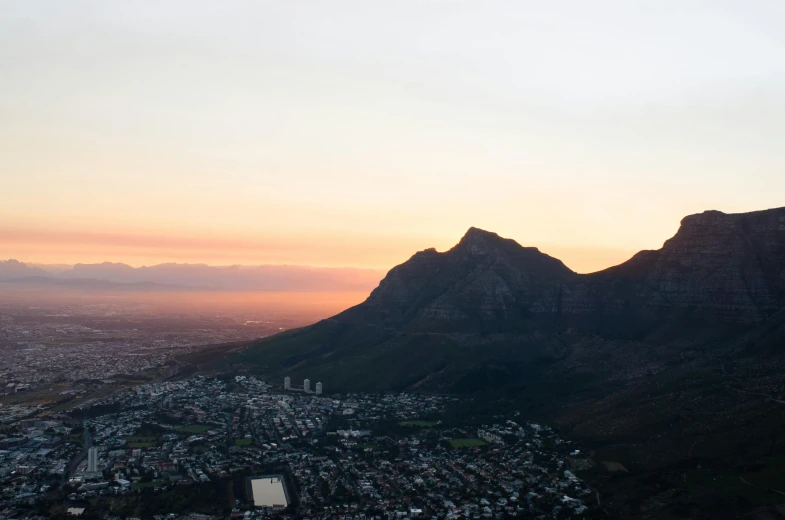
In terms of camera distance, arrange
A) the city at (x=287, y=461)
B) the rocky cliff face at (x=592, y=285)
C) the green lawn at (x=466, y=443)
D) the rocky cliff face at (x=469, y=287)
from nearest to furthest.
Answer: the city at (x=287, y=461), the green lawn at (x=466, y=443), the rocky cliff face at (x=592, y=285), the rocky cliff face at (x=469, y=287)

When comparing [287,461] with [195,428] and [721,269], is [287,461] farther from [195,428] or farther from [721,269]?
[721,269]

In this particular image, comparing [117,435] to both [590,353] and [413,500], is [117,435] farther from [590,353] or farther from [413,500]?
[590,353]

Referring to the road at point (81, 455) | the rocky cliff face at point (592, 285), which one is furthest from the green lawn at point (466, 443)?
the rocky cliff face at point (592, 285)

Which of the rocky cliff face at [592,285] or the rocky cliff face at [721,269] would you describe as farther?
the rocky cliff face at [592,285]

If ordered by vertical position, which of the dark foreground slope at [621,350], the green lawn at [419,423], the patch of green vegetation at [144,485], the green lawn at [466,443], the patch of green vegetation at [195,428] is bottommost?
the patch of green vegetation at [144,485]

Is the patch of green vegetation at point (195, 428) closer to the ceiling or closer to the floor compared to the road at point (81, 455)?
closer to the ceiling

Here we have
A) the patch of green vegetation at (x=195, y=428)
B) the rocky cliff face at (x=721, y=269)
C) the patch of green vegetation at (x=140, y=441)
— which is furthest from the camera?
the rocky cliff face at (x=721, y=269)

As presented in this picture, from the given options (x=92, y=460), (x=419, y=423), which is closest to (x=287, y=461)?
(x=92, y=460)

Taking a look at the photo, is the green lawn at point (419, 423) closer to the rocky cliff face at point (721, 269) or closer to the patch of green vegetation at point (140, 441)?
the patch of green vegetation at point (140, 441)
